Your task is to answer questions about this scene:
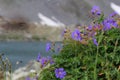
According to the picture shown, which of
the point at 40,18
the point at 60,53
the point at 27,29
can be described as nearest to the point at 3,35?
the point at 27,29

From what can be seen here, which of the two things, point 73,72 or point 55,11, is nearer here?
point 73,72

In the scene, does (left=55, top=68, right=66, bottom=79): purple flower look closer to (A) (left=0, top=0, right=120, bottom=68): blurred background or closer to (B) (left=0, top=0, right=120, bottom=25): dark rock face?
(A) (left=0, top=0, right=120, bottom=68): blurred background

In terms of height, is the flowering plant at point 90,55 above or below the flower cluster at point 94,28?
below

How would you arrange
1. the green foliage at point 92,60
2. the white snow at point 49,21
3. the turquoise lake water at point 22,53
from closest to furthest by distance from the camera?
the green foliage at point 92,60, the turquoise lake water at point 22,53, the white snow at point 49,21

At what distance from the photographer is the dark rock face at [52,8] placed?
8056 centimetres

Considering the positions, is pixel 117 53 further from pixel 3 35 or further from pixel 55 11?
pixel 55 11

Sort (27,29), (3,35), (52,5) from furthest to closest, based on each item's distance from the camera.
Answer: (52,5) < (27,29) < (3,35)

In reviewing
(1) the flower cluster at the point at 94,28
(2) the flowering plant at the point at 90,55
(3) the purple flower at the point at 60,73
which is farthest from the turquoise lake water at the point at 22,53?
(3) the purple flower at the point at 60,73

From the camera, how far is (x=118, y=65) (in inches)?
167

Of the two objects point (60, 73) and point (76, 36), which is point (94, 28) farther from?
point (60, 73)

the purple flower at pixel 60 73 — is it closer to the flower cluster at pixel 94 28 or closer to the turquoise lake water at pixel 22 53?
the flower cluster at pixel 94 28

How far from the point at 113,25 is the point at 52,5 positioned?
7668 centimetres

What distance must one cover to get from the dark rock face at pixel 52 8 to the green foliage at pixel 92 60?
2926 inches

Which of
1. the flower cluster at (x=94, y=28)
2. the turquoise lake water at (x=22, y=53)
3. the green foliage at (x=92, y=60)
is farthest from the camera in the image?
the turquoise lake water at (x=22, y=53)
